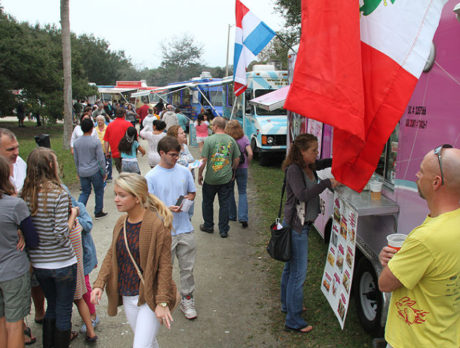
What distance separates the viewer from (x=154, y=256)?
8.36ft

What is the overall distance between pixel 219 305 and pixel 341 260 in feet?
5.23

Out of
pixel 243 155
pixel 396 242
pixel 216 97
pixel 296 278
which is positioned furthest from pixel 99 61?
pixel 396 242

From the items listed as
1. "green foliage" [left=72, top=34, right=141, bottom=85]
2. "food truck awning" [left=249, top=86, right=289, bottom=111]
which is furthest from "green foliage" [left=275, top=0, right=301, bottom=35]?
"green foliage" [left=72, top=34, right=141, bottom=85]

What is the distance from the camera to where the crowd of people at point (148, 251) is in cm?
181

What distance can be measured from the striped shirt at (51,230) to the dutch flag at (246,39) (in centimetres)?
361

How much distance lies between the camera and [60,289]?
305cm

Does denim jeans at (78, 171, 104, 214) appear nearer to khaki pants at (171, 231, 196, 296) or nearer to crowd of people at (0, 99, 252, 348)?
crowd of people at (0, 99, 252, 348)

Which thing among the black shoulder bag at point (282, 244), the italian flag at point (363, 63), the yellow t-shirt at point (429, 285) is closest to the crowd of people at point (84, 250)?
the black shoulder bag at point (282, 244)

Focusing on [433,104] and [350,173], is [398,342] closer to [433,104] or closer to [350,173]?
[350,173]

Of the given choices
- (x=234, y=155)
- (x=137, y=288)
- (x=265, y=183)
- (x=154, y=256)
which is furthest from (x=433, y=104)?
(x=265, y=183)

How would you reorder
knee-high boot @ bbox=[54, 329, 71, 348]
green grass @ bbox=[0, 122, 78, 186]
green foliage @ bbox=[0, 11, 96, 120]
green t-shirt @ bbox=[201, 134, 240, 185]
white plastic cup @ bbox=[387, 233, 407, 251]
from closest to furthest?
white plastic cup @ bbox=[387, 233, 407, 251] → knee-high boot @ bbox=[54, 329, 71, 348] → green t-shirt @ bbox=[201, 134, 240, 185] → green grass @ bbox=[0, 122, 78, 186] → green foliage @ bbox=[0, 11, 96, 120]

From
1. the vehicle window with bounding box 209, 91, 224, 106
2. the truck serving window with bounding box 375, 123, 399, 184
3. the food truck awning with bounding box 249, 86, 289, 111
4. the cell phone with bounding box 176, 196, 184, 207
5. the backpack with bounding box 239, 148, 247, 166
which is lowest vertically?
the cell phone with bounding box 176, 196, 184, 207

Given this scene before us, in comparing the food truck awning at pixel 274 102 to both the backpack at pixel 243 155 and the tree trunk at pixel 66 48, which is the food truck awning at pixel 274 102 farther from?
the tree trunk at pixel 66 48

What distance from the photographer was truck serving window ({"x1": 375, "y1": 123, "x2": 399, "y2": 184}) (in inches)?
119
